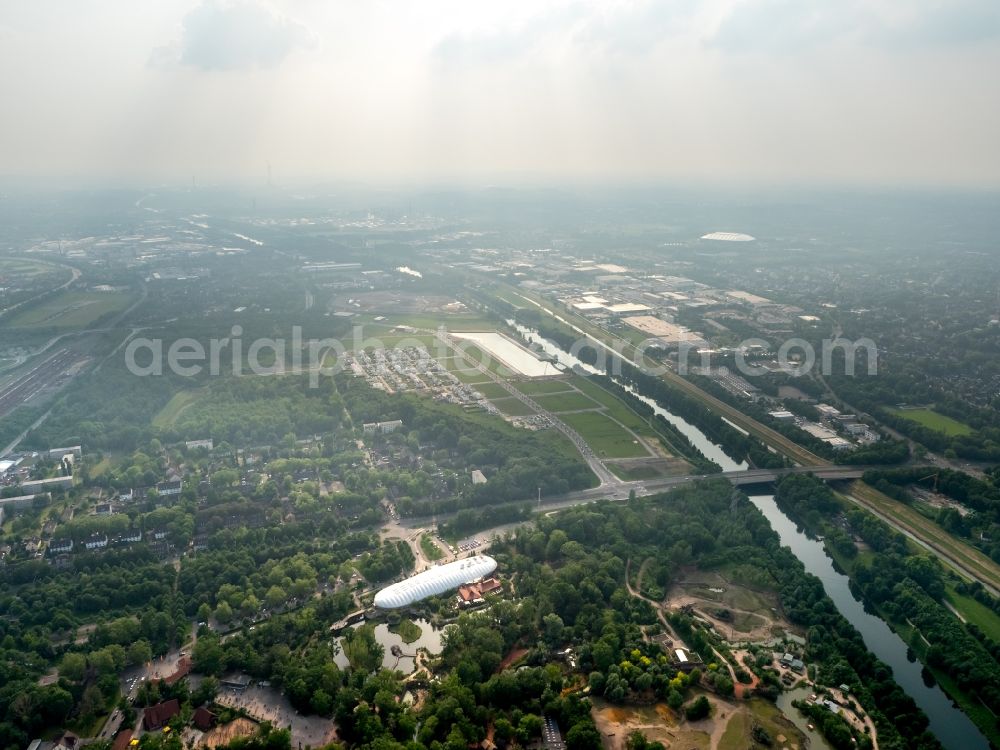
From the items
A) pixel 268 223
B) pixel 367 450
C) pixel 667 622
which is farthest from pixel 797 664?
pixel 268 223

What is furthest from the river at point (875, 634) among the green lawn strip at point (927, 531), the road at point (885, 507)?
the green lawn strip at point (927, 531)

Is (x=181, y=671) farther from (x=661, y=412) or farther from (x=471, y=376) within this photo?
(x=661, y=412)

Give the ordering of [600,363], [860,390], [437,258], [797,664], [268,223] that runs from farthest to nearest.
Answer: [268,223] → [437,258] → [600,363] → [860,390] → [797,664]

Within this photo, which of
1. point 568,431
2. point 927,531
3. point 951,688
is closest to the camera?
point 951,688

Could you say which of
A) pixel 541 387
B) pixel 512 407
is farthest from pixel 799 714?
pixel 541 387

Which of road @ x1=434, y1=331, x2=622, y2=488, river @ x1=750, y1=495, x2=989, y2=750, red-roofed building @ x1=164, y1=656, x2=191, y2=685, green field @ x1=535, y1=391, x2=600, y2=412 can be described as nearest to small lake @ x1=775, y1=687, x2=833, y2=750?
river @ x1=750, y1=495, x2=989, y2=750

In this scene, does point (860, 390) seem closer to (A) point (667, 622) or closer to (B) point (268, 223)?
(A) point (667, 622)

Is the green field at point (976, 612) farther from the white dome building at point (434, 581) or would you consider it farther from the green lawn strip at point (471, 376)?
the green lawn strip at point (471, 376)
